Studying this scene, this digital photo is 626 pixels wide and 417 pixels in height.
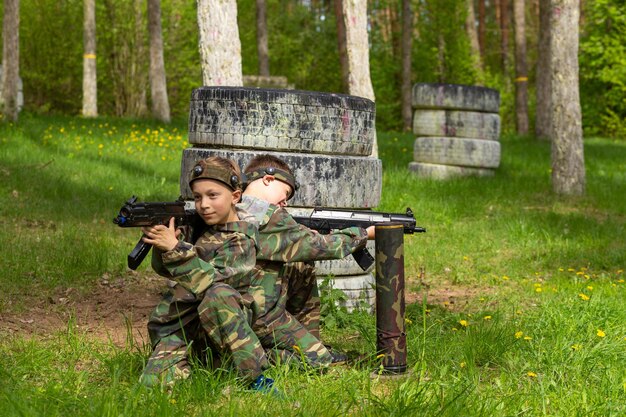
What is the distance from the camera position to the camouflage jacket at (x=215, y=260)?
13.0 feet

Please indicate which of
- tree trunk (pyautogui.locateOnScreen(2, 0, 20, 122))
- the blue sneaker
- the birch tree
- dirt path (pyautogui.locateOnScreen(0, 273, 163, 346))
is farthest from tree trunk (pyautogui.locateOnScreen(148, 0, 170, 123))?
the blue sneaker

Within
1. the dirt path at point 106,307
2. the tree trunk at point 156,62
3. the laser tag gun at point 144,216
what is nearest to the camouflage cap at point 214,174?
the laser tag gun at point 144,216

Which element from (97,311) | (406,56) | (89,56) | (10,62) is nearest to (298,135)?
(97,311)

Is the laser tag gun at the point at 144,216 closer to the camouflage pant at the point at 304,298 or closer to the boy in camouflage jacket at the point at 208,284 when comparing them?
the boy in camouflage jacket at the point at 208,284

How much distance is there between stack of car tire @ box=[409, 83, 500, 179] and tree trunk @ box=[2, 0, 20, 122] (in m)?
7.60

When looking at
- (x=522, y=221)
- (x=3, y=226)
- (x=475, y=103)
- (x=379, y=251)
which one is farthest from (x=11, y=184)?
(x=379, y=251)

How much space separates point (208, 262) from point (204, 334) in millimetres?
338

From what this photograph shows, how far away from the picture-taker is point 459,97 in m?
14.0

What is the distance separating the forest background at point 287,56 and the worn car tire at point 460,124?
13884 mm

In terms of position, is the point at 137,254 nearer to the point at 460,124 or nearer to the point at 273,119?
the point at 273,119

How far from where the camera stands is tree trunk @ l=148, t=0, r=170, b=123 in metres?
21.8

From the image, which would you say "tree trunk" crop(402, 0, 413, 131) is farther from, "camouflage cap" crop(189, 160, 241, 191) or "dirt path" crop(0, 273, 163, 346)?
"camouflage cap" crop(189, 160, 241, 191)

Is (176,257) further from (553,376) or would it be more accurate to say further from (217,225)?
(553,376)

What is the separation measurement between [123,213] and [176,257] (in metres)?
0.31
